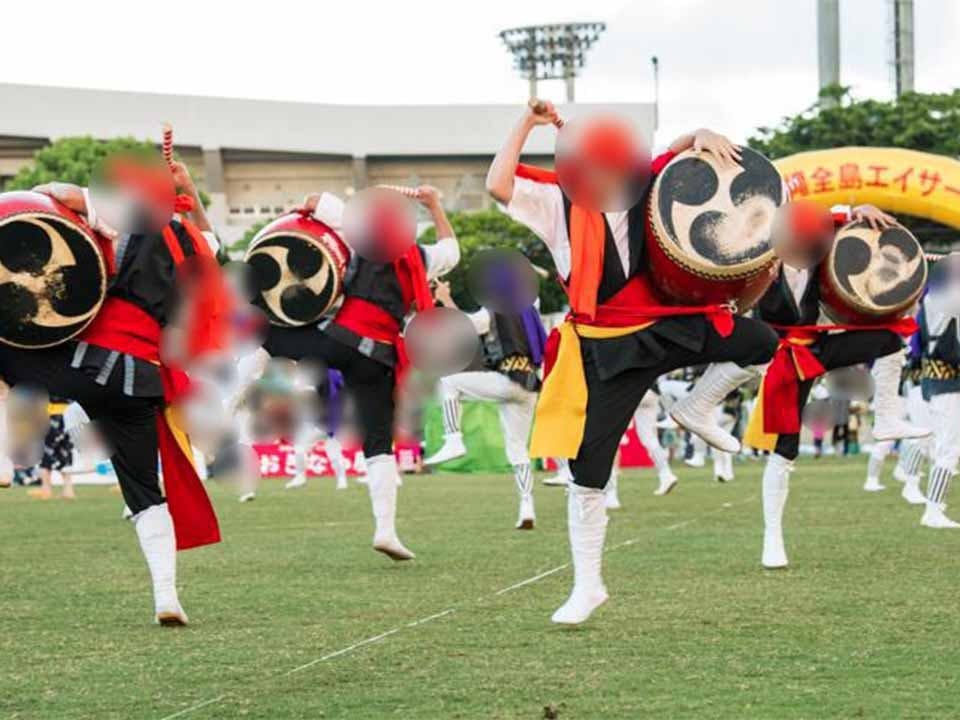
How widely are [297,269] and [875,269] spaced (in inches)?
147

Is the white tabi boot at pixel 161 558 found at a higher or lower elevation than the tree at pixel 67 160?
lower

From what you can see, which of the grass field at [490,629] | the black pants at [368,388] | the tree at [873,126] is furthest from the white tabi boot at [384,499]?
the tree at [873,126]

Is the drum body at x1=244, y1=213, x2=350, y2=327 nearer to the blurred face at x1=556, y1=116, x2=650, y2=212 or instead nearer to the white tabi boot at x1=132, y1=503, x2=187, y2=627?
the white tabi boot at x1=132, y1=503, x2=187, y2=627

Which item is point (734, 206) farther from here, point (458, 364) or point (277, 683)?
point (458, 364)

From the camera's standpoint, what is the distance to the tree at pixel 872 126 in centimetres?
4684

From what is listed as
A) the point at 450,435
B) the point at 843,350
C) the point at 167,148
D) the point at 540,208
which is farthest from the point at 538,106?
the point at 450,435

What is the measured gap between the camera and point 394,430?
476 inches

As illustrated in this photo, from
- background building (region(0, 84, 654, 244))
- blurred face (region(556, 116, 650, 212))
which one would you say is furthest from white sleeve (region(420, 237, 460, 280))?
background building (region(0, 84, 654, 244))

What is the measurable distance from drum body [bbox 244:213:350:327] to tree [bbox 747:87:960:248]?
35.0m

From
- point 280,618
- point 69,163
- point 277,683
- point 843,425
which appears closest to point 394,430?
point 280,618

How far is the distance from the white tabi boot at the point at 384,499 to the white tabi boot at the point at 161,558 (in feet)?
9.48

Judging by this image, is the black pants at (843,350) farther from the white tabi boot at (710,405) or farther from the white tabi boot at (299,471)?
the white tabi boot at (299,471)

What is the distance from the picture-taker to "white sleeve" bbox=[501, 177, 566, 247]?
8.23 meters

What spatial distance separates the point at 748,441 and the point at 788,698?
4.68m
